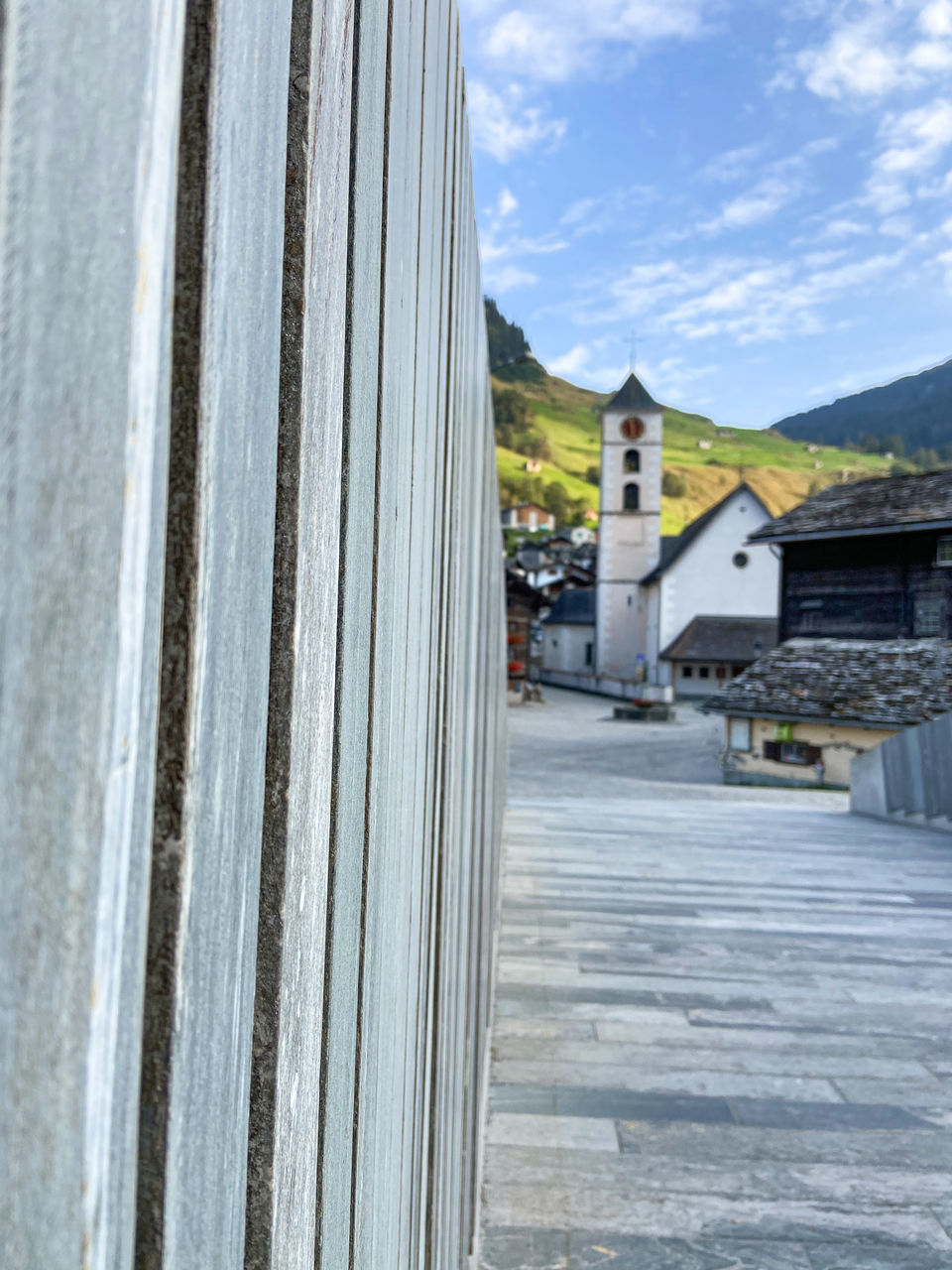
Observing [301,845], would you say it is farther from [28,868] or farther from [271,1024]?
[28,868]

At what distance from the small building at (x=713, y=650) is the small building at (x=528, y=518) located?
79.4m

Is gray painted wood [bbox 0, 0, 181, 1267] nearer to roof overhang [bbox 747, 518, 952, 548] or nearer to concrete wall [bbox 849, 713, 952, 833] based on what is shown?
concrete wall [bbox 849, 713, 952, 833]

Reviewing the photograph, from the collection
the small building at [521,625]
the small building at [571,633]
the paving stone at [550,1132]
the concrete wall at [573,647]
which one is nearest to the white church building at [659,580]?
the small building at [521,625]

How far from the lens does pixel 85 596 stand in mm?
237

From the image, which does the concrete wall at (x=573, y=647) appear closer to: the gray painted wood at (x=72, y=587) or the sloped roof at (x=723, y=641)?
the sloped roof at (x=723, y=641)

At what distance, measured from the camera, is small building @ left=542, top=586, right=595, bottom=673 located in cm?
5456

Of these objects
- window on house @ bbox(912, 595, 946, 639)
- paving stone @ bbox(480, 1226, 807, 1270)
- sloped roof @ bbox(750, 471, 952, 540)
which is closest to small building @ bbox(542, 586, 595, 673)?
sloped roof @ bbox(750, 471, 952, 540)

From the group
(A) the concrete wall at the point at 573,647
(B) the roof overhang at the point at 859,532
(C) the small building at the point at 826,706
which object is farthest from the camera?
(A) the concrete wall at the point at 573,647

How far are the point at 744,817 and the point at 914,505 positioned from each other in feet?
58.0

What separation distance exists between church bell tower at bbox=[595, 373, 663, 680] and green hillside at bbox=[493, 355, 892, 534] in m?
80.8

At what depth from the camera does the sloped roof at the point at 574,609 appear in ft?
179

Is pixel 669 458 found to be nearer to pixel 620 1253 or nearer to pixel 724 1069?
pixel 724 1069

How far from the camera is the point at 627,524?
47594mm

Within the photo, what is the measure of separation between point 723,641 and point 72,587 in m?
43.7
